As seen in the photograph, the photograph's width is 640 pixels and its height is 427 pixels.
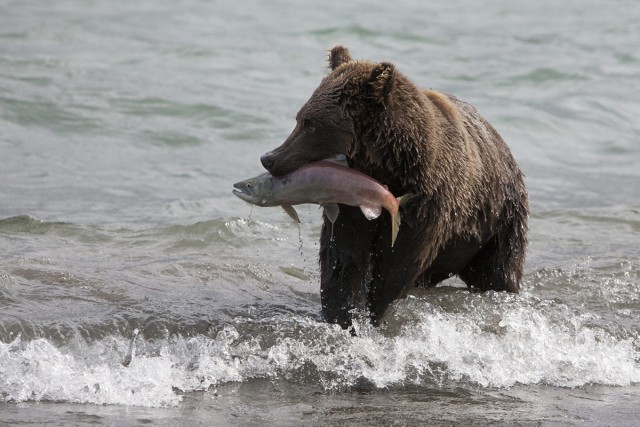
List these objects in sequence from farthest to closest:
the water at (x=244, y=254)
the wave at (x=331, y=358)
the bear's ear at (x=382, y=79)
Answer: the bear's ear at (x=382, y=79) < the water at (x=244, y=254) < the wave at (x=331, y=358)

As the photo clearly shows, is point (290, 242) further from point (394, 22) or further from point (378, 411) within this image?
point (394, 22)

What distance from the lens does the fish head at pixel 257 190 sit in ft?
18.4

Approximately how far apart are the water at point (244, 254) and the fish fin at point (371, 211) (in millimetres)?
919

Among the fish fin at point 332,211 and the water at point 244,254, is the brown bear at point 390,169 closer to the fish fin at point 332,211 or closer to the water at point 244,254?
the fish fin at point 332,211

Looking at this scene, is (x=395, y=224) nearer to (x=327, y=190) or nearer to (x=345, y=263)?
(x=327, y=190)

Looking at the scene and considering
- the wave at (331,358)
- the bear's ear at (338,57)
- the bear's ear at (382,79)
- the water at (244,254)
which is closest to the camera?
the wave at (331,358)

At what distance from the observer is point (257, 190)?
221 inches

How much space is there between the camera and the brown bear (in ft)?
18.4

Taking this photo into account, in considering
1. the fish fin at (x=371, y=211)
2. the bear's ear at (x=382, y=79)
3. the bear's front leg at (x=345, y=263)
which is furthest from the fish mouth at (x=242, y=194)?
the bear's ear at (x=382, y=79)

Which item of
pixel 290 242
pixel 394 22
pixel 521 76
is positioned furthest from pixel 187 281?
pixel 394 22

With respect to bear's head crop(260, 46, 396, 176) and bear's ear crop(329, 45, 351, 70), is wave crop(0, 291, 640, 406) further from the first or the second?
bear's ear crop(329, 45, 351, 70)

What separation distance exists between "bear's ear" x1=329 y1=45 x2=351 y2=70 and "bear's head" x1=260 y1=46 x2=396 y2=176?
47cm

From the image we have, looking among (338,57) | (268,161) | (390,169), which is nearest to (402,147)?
(390,169)

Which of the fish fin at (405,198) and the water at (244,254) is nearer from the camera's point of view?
the water at (244,254)
